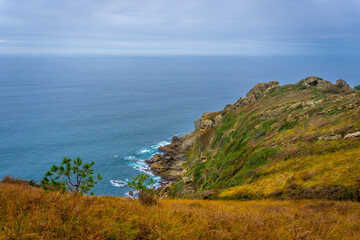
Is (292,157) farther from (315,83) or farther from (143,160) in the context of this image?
(143,160)

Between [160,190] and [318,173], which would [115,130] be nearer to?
[160,190]

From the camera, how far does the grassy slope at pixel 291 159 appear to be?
1891cm

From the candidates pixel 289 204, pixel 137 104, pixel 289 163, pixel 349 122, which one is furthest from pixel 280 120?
pixel 137 104

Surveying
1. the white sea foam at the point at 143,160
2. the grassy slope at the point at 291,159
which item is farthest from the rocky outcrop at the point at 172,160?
the grassy slope at the point at 291,159

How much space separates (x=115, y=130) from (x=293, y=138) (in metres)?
81.2

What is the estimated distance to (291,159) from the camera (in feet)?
79.6

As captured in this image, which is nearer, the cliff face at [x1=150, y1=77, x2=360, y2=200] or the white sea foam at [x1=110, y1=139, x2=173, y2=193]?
the cliff face at [x1=150, y1=77, x2=360, y2=200]

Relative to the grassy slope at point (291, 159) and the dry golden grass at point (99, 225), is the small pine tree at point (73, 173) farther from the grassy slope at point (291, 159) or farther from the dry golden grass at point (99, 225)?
the grassy slope at point (291, 159)

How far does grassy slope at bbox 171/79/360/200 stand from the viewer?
18.9 m

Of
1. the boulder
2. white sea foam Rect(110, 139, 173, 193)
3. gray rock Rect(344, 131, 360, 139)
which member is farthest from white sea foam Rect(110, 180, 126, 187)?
the boulder

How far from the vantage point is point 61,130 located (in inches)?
3762

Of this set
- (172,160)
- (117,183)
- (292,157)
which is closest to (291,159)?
(292,157)

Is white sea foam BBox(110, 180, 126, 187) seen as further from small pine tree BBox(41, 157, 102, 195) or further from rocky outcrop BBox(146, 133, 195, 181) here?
small pine tree BBox(41, 157, 102, 195)

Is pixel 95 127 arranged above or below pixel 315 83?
below
